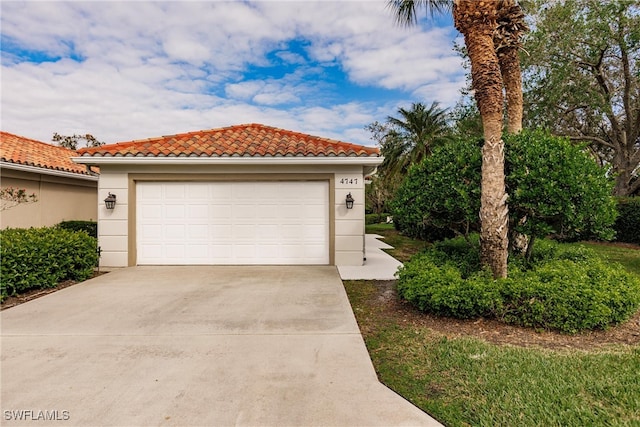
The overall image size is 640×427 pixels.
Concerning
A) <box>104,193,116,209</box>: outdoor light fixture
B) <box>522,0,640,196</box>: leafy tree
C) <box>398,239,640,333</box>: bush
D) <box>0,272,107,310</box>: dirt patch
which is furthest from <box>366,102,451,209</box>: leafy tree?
<box>0,272,107,310</box>: dirt patch

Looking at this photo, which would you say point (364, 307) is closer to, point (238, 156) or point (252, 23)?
point (238, 156)

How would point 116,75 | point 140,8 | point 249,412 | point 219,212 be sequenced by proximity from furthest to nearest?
point 116,75 → point 219,212 → point 140,8 → point 249,412

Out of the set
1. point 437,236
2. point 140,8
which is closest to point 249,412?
point 437,236

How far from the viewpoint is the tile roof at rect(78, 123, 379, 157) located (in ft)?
27.3

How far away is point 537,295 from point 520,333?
0.54 meters

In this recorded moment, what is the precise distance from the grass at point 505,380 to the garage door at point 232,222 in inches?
187

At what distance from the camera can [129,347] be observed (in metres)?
3.73

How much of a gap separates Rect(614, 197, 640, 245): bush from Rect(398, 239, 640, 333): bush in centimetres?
1119

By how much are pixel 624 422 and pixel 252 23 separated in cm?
1022

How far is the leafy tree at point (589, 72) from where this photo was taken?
13102 millimetres

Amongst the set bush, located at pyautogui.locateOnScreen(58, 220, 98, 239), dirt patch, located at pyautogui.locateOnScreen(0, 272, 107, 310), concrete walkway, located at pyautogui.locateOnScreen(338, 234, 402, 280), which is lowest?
dirt patch, located at pyautogui.locateOnScreen(0, 272, 107, 310)

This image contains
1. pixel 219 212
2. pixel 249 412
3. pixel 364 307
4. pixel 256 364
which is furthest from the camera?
pixel 219 212

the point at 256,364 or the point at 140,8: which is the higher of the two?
the point at 140,8

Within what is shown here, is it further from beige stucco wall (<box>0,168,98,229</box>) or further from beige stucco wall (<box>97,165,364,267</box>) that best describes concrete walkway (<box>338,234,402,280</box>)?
beige stucco wall (<box>0,168,98,229</box>)
